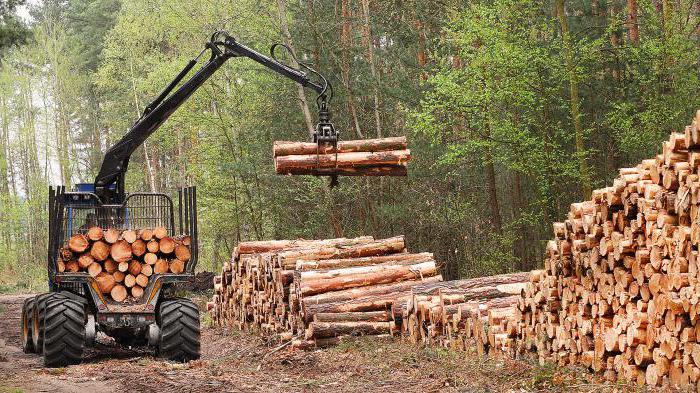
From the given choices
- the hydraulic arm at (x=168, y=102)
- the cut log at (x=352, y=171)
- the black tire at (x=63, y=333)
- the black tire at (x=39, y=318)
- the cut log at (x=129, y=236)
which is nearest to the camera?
the cut log at (x=352, y=171)

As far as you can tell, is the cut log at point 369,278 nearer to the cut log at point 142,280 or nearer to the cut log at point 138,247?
the cut log at point 142,280

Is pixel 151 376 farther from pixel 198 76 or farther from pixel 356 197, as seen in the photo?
pixel 356 197

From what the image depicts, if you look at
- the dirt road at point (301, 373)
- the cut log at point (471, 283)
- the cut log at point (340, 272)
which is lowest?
the dirt road at point (301, 373)

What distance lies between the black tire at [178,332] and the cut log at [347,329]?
1.73 meters

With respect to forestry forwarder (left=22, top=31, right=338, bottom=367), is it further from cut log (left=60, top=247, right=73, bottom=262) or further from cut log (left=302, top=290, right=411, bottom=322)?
cut log (left=302, top=290, right=411, bottom=322)

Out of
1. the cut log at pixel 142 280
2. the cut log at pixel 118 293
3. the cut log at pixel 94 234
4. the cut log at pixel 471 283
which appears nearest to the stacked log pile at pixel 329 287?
the cut log at pixel 471 283

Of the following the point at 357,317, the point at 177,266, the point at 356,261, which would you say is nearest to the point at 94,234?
the point at 177,266

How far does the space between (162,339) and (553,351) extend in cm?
625

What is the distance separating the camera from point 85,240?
13.4 meters

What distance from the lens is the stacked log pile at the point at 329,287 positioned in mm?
13453

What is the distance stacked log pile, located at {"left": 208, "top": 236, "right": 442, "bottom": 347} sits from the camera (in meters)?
13.5

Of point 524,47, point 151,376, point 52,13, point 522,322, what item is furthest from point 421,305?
point 52,13

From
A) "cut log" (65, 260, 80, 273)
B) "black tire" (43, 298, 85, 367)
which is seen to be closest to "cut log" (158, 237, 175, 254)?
"cut log" (65, 260, 80, 273)

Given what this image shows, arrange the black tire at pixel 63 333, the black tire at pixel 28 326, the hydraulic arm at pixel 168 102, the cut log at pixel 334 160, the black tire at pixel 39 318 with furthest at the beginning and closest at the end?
the black tire at pixel 28 326, the hydraulic arm at pixel 168 102, the black tire at pixel 39 318, the black tire at pixel 63 333, the cut log at pixel 334 160
